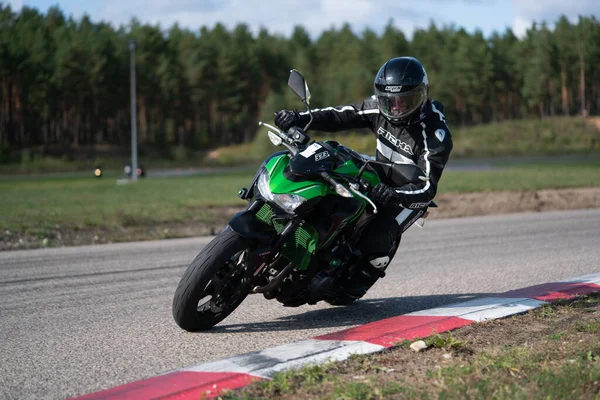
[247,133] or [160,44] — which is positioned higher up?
[160,44]

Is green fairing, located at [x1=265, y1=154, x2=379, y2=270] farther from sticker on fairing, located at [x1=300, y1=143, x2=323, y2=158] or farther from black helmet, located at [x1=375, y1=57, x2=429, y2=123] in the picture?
black helmet, located at [x1=375, y1=57, x2=429, y2=123]

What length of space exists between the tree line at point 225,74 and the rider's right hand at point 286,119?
6891 centimetres

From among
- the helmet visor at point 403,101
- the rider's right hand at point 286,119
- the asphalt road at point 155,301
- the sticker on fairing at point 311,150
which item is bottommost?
the asphalt road at point 155,301

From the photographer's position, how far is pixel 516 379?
3.93 m

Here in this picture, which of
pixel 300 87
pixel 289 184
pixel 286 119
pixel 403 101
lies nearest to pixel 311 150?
pixel 289 184

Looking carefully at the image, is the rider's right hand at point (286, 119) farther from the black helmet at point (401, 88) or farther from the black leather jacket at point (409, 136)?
the black helmet at point (401, 88)

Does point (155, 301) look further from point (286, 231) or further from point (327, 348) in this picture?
point (327, 348)

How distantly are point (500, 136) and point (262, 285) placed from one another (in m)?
73.8

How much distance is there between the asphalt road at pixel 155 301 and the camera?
4.66m

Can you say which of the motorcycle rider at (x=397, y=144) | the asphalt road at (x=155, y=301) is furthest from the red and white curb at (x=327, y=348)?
the motorcycle rider at (x=397, y=144)

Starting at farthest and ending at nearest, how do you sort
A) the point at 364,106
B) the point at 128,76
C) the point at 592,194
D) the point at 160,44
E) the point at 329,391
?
the point at 160,44, the point at 128,76, the point at 592,194, the point at 364,106, the point at 329,391

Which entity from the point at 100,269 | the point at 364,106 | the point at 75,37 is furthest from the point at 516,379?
the point at 75,37

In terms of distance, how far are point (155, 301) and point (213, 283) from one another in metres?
1.74

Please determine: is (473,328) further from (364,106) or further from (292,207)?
(364,106)
